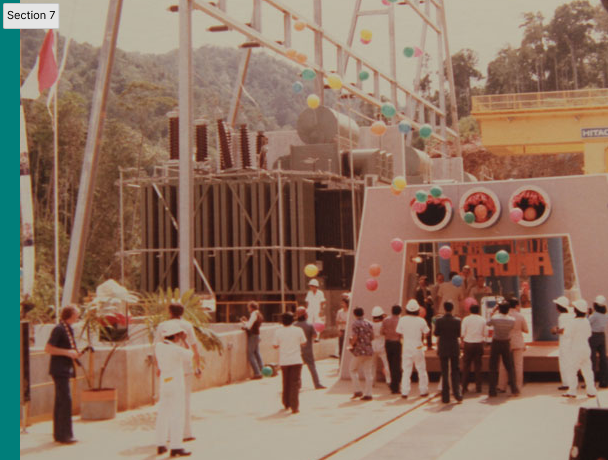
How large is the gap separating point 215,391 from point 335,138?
16.4 meters

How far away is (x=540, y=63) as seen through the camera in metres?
107

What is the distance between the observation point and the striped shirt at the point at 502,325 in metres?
16.9

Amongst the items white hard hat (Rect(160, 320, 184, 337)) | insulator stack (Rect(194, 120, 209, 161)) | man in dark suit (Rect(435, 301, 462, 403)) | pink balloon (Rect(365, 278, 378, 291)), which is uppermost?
insulator stack (Rect(194, 120, 209, 161))

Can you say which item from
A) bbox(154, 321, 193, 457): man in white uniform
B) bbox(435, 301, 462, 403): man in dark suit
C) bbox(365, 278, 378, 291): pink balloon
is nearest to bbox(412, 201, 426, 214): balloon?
bbox(365, 278, 378, 291): pink balloon

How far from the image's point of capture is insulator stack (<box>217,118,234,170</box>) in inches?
1240

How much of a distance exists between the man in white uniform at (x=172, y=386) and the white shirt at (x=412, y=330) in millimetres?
6384

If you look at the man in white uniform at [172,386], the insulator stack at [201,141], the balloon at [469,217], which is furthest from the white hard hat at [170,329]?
the insulator stack at [201,141]

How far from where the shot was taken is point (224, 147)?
31688 millimetres

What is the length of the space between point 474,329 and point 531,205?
336cm

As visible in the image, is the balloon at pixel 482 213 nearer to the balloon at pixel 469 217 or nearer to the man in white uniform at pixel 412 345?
the balloon at pixel 469 217

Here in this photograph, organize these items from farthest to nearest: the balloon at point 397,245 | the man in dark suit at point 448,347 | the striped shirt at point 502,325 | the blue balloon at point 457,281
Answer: the blue balloon at point 457,281 → the balloon at point 397,245 → the striped shirt at point 502,325 → the man in dark suit at point 448,347

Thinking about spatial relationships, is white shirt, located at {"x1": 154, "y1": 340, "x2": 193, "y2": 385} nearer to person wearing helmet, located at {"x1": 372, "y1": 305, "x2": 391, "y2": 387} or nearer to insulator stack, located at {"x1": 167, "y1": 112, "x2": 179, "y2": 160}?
person wearing helmet, located at {"x1": 372, "y1": 305, "x2": 391, "y2": 387}

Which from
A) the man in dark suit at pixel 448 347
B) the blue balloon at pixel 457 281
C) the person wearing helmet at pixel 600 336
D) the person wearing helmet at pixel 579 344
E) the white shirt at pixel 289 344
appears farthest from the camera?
the blue balloon at pixel 457 281

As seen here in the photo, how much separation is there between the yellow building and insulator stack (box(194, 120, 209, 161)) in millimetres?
14657
